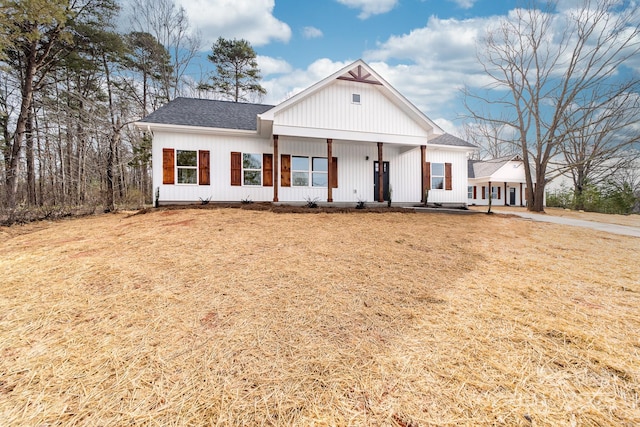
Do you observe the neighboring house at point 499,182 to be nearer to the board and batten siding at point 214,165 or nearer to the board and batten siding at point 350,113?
the board and batten siding at point 350,113

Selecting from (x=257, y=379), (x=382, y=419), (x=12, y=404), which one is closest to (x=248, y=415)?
(x=257, y=379)

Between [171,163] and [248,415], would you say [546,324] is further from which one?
[171,163]

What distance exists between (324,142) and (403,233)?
7448mm

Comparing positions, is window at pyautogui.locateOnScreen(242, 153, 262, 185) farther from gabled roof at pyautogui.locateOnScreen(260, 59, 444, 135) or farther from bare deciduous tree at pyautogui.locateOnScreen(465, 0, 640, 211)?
bare deciduous tree at pyautogui.locateOnScreen(465, 0, 640, 211)

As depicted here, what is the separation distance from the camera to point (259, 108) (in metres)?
14.7

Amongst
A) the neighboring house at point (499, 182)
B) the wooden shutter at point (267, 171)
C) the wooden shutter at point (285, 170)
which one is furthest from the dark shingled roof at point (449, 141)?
the neighboring house at point (499, 182)

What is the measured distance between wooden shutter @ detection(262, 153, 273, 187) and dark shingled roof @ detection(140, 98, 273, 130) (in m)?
1.40

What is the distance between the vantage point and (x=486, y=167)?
26.4m

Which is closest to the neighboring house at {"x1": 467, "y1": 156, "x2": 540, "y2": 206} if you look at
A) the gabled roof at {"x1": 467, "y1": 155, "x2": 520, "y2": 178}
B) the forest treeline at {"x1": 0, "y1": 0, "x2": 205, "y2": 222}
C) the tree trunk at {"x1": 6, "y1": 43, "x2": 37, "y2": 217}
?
the gabled roof at {"x1": 467, "y1": 155, "x2": 520, "y2": 178}

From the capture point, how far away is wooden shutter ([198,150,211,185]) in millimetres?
11219

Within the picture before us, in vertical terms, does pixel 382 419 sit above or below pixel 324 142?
below

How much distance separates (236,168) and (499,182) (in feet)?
82.2

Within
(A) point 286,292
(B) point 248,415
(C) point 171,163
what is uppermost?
(C) point 171,163

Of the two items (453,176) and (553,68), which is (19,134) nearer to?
(453,176)
